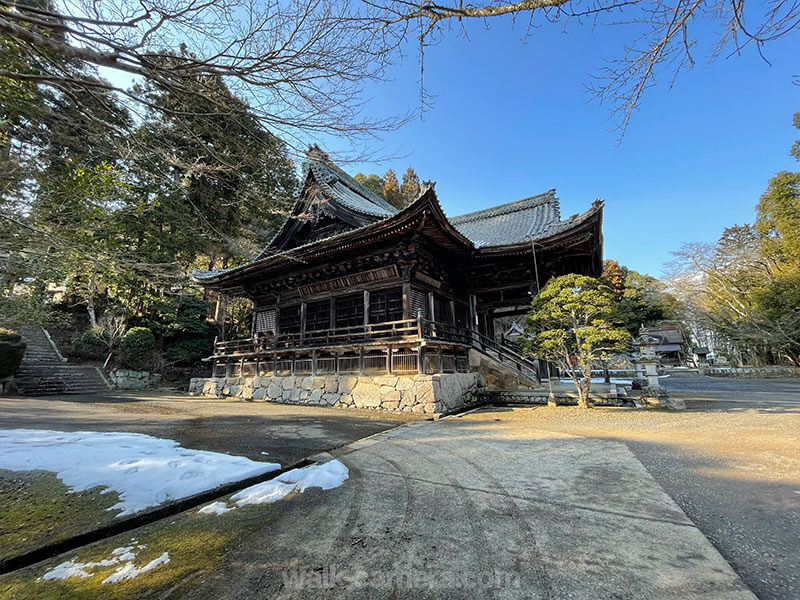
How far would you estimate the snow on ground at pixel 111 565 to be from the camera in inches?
74.5

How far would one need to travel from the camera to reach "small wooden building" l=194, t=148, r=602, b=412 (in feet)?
33.3

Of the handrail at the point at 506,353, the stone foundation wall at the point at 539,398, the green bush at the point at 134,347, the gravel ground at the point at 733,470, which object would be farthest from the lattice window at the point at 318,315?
the green bush at the point at 134,347

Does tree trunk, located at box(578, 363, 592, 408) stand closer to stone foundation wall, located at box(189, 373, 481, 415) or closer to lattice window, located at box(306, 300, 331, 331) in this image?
stone foundation wall, located at box(189, 373, 481, 415)

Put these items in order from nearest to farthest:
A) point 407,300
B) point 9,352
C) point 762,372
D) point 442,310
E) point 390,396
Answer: point 390,396 < point 407,300 < point 442,310 < point 9,352 < point 762,372

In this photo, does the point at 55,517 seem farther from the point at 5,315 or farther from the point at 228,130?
the point at 5,315

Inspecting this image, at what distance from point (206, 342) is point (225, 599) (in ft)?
76.0

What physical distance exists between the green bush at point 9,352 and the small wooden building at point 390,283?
23.0 ft

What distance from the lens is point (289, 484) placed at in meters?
3.44

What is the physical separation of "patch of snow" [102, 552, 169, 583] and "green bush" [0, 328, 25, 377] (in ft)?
56.6

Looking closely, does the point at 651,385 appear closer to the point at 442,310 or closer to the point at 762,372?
the point at 442,310

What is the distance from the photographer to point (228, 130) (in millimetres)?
4430

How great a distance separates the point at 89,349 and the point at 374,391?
1888 centimetres

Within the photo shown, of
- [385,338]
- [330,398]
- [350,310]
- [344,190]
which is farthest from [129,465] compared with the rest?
[344,190]

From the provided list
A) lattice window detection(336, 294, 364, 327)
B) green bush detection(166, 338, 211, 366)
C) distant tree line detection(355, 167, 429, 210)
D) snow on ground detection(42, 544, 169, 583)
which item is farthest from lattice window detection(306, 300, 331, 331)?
distant tree line detection(355, 167, 429, 210)
